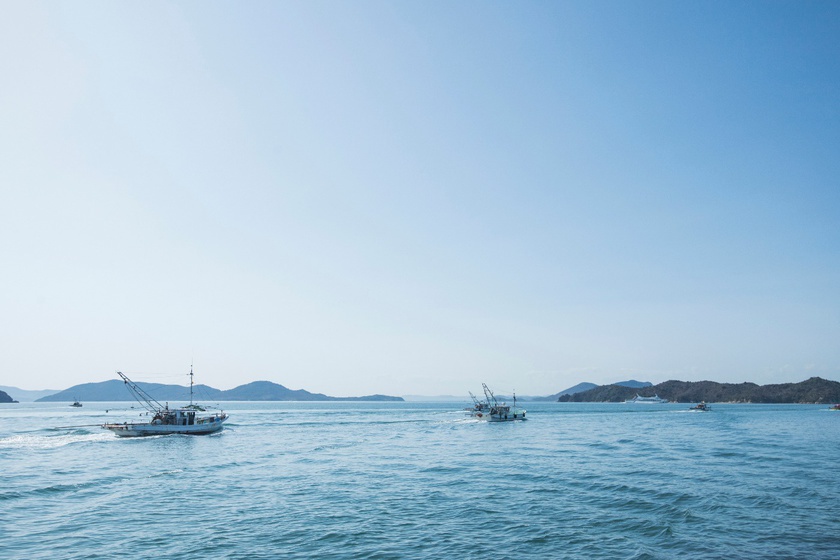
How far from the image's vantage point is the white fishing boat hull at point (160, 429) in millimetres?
91500

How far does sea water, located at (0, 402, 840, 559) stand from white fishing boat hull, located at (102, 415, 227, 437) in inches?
786

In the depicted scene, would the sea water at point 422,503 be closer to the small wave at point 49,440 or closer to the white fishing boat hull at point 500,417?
the small wave at point 49,440

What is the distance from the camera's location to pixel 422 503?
37125 mm

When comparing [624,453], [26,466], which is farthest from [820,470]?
[26,466]

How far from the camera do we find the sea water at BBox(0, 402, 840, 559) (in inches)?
1067

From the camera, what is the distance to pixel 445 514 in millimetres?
33750

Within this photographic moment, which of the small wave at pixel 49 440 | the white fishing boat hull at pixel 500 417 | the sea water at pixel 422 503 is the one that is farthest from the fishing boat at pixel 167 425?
the white fishing boat hull at pixel 500 417

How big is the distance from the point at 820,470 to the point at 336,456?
174 ft

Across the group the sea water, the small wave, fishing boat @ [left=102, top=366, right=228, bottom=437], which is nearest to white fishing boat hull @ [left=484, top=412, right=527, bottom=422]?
the sea water

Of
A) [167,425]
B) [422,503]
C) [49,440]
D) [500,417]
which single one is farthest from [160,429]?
[500,417]

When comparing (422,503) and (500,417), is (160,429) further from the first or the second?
(500,417)

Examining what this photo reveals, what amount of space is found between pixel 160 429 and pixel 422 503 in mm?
75750

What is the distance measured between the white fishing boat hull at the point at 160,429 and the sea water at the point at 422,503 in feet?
65.5

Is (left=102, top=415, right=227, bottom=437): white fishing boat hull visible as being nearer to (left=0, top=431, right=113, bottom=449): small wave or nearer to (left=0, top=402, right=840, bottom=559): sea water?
(left=0, top=431, right=113, bottom=449): small wave
